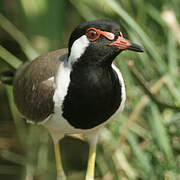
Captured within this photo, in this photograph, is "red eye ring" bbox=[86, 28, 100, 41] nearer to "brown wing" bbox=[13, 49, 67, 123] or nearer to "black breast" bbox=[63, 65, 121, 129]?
"black breast" bbox=[63, 65, 121, 129]

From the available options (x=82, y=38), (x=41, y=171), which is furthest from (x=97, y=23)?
(x=41, y=171)

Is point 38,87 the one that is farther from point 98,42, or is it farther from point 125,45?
point 125,45

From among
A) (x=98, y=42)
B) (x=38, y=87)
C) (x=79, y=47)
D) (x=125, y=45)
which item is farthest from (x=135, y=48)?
(x=38, y=87)

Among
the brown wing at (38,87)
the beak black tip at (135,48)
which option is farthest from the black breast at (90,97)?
the beak black tip at (135,48)

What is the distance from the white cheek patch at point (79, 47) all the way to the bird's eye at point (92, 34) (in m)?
0.03

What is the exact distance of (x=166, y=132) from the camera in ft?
9.61

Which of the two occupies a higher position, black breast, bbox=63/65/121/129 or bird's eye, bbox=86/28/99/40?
bird's eye, bbox=86/28/99/40

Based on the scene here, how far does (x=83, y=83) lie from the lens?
2.49 metres

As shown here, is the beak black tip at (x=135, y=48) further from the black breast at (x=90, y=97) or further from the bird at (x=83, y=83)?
the black breast at (x=90, y=97)

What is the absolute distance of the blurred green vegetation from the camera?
2934mm

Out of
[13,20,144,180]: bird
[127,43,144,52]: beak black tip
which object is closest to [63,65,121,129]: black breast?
[13,20,144,180]: bird

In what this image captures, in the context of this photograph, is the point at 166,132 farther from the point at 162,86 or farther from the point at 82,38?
the point at 82,38

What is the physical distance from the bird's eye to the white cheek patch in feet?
0.09

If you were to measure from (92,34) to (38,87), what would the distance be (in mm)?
536
